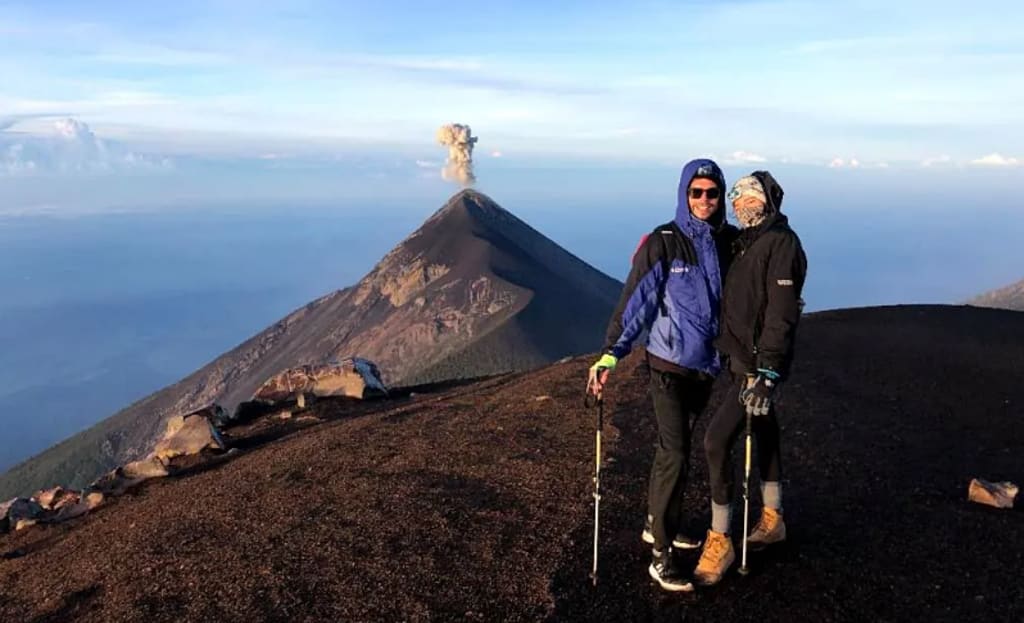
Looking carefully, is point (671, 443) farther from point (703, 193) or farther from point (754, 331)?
point (703, 193)

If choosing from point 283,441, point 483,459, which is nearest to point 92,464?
point 283,441

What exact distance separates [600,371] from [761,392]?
128cm

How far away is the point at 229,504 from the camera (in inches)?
408

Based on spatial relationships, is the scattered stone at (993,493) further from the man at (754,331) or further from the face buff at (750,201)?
the face buff at (750,201)

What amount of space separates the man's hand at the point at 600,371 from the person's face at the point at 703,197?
1.37 m

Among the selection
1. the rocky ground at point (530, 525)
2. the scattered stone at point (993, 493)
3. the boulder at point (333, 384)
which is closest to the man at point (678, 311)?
the rocky ground at point (530, 525)

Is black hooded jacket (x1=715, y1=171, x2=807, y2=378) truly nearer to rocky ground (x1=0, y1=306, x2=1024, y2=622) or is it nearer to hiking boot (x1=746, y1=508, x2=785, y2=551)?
hiking boot (x1=746, y1=508, x2=785, y2=551)

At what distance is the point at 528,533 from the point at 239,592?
9.79 feet

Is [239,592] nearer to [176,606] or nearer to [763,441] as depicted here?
[176,606]

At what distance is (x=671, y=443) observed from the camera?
6172 millimetres

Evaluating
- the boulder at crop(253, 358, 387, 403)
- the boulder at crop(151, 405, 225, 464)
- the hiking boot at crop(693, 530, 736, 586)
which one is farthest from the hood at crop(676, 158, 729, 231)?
the boulder at crop(253, 358, 387, 403)

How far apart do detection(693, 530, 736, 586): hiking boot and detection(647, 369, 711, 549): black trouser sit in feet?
1.20

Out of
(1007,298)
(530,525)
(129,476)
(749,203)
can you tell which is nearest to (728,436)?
(749,203)

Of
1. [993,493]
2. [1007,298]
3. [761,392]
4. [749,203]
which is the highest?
[749,203]
